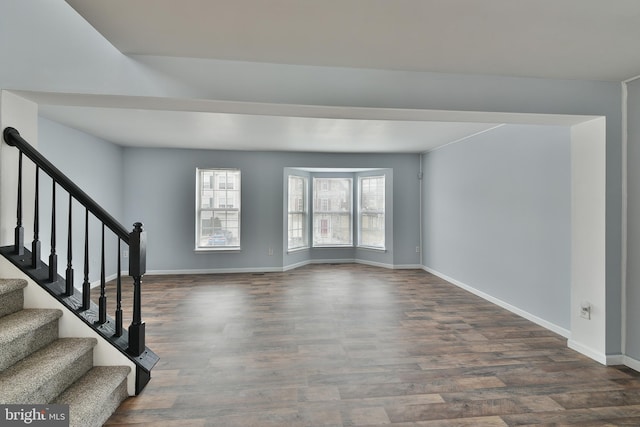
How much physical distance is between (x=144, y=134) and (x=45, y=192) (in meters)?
1.48

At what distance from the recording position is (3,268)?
2.02 metres

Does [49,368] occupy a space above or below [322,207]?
below

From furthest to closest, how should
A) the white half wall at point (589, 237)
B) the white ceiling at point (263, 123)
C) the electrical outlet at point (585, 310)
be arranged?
the electrical outlet at point (585, 310) → the white half wall at point (589, 237) → the white ceiling at point (263, 123)

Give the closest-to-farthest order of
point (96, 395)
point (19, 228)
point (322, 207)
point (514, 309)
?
1. point (96, 395)
2. point (19, 228)
3. point (514, 309)
4. point (322, 207)

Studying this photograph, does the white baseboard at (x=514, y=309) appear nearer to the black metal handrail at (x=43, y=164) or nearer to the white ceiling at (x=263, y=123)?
the white ceiling at (x=263, y=123)

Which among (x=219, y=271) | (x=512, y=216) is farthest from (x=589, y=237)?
Answer: (x=219, y=271)

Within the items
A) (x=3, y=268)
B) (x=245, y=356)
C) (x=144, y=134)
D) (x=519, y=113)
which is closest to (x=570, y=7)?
(x=519, y=113)

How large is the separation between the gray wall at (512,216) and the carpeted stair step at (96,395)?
3.99 metres

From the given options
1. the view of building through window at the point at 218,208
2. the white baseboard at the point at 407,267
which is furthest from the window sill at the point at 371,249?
the view of building through window at the point at 218,208

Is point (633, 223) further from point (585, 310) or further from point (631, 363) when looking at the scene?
point (631, 363)

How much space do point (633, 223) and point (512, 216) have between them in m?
1.37

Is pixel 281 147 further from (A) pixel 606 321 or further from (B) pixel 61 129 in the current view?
(A) pixel 606 321

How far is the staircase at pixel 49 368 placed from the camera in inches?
→ 63.3

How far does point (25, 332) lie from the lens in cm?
177
